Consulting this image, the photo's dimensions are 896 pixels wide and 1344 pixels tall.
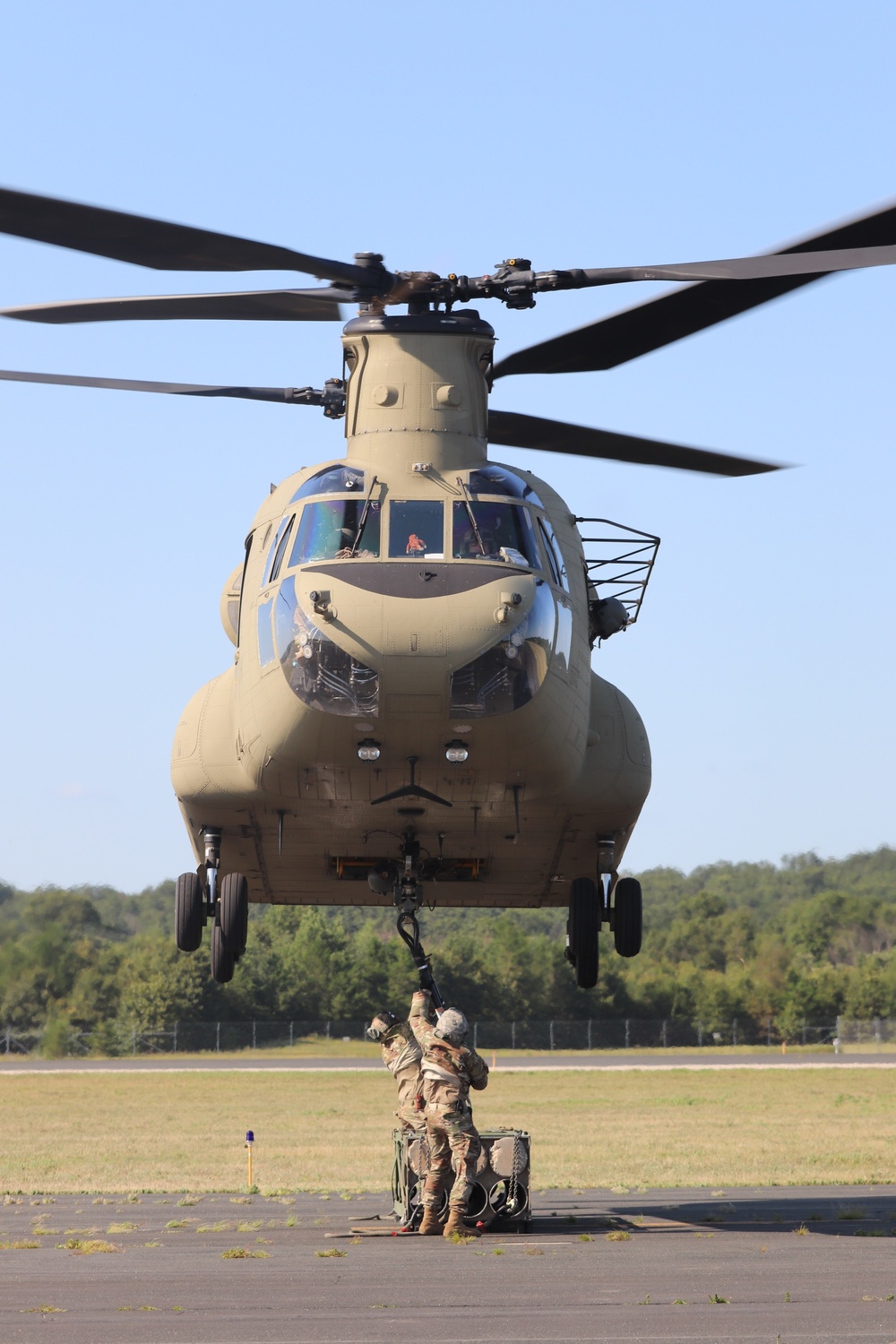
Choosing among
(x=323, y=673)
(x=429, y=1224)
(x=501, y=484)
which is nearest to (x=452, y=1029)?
(x=429, y=1224)

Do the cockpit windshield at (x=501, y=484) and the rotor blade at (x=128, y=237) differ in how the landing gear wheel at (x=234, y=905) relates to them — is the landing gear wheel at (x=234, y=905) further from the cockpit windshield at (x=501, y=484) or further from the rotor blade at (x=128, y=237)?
the rotor blade at (x=128, y=237)

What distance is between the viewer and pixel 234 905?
1666 centimetres

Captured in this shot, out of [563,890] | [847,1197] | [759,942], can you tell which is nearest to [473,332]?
[563,890]

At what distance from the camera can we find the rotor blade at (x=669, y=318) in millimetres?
14117

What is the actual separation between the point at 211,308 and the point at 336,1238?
27.5ft

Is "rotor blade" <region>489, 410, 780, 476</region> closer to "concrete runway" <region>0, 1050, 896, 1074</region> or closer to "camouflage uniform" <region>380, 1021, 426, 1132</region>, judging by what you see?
"camouflage uniform" <region>380, 1021, 426, 1132</region>

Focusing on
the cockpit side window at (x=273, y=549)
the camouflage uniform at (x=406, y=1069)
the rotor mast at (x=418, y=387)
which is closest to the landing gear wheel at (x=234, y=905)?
the camouflage uniform at (x=406, y=1069)

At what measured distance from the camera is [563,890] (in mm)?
18516

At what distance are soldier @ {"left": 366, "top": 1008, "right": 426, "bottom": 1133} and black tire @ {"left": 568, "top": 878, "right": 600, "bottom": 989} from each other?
6.36 ft

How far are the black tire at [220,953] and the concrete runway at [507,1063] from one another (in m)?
38.2

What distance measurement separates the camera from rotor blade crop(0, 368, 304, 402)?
55.7ft

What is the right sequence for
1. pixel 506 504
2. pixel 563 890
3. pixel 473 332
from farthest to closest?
1. pixel 563 890
2. pixel 473 332
3. pixel 506 504

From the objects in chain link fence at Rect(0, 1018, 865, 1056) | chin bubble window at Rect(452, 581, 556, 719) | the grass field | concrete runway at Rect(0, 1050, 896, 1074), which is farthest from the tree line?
chin bubble window at Rect(452, 581, 556, 719)

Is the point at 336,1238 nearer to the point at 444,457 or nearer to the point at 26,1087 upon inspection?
the point at 444,457
